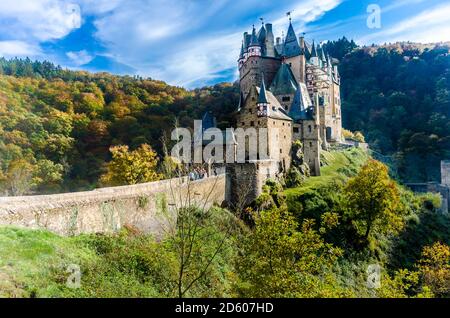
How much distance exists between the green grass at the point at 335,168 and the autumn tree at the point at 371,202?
3.81 metres

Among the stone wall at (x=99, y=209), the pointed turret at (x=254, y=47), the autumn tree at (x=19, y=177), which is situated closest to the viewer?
the stone wall at (x=99, y=209)

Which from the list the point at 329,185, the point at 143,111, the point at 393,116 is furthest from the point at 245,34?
the point at 393,116

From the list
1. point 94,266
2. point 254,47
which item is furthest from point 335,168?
point 94,266

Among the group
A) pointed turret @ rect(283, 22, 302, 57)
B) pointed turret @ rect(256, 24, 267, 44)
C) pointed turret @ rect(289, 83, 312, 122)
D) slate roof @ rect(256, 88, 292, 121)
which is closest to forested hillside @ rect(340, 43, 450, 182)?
pointed turret @ rect(283, 22, 302, 57)

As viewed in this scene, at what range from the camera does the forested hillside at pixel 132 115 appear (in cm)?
4988

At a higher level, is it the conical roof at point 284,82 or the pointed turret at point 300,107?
the conical roof at point 284,82

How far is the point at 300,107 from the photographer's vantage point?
44469 millimetres

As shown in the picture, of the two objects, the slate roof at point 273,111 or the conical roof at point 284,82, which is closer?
the slate roof at point 273,111

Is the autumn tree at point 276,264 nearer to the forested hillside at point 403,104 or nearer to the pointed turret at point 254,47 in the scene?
the pointed turret at point 254,47

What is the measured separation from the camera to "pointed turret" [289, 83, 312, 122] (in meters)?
43.8

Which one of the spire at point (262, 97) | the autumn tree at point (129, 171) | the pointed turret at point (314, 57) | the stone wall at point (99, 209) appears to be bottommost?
the stone wall at point (99, 209)

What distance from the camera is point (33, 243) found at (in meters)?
14.4

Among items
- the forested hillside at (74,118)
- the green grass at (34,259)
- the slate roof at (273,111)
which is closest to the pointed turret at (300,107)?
the slate roof at (273,111)

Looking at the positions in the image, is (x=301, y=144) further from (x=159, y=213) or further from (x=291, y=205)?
(x=159, y=213)
